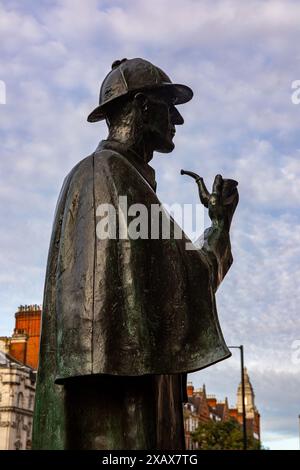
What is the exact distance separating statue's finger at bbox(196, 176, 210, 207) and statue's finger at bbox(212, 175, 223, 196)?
0.07m

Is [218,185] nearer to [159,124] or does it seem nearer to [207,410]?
[159,124]

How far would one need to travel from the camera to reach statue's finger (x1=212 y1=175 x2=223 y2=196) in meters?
4.59

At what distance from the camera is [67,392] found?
3.71 m

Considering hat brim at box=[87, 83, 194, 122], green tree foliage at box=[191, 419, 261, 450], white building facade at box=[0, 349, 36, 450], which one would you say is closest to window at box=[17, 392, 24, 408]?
white building facade at box=[0, 349, 36, 450]

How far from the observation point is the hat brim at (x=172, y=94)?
439cm

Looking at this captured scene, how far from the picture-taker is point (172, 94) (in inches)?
175

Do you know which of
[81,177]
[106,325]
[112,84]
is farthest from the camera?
[112,84]

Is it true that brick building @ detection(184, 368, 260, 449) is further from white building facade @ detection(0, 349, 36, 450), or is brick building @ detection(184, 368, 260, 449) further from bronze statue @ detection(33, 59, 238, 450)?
bronze statue @ detection(33, 59, 238, 450)

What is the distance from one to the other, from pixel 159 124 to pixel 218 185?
0.55m

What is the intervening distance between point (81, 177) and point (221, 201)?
0.99 m

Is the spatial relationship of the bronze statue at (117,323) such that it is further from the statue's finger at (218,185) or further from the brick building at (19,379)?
the brick building at (19,379)

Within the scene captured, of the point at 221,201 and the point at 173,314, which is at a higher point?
the point at 221,201
